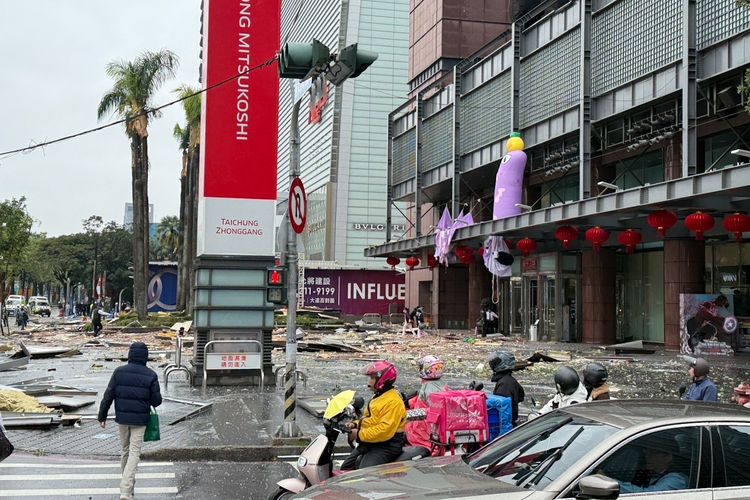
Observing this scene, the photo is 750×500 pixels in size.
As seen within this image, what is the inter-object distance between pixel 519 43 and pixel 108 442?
30.1 metres

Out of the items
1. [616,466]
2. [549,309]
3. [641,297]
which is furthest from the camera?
[549,309]

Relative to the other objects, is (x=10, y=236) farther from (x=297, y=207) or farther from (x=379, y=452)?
(x=379, y=452)

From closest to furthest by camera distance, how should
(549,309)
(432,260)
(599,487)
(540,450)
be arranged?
(599,487) < (540,450) < (549,309) < (432,260)

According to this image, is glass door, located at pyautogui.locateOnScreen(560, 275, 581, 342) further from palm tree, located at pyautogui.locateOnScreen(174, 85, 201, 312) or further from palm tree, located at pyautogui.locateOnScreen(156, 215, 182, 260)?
palm tree, located at pyautogui.locateOnScreen(156, 215, 182, 260)

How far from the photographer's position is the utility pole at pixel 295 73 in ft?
36.0

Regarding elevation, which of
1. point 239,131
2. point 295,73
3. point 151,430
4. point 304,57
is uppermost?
point 239,131

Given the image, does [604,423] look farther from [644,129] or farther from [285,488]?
[644,129]

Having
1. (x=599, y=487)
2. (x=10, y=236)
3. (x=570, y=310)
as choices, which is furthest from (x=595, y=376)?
(x=10, y=236)

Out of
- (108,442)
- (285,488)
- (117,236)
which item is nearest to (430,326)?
(108,442)

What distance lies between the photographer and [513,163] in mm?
34500

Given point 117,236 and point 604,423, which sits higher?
point 117,236

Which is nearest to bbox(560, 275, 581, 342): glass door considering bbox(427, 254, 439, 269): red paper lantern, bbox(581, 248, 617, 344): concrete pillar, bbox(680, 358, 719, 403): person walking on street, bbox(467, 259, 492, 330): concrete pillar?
bbox(581, 248, 617, 344): concrete pillar

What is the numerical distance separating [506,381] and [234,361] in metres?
10.2

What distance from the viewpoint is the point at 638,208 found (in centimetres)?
2414
